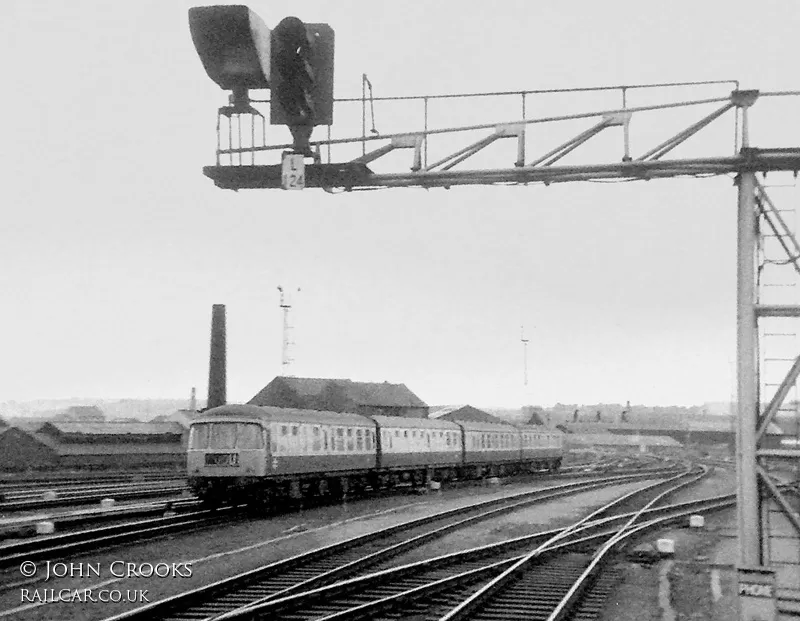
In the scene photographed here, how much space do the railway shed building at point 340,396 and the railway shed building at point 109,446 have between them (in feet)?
41.8

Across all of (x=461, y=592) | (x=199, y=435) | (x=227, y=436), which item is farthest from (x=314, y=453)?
(x=461, y=592)

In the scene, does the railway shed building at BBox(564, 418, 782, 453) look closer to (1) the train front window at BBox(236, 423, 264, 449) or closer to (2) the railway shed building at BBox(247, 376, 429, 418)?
(2) the railway shed building at BBox(247, 376, 429, 418)

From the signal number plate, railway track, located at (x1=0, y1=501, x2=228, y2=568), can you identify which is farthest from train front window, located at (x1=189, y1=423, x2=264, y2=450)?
the signal number plate

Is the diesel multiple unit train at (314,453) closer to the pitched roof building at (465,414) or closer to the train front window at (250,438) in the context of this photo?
the train front window at (250,438)

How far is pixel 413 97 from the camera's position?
10914 millimetres

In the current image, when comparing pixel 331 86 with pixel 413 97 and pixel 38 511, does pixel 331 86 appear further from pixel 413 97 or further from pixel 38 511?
pixel 38 511

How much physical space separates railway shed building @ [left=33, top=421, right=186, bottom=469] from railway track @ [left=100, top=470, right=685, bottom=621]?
28004 millimetres

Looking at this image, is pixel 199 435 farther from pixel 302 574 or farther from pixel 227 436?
pixel 302 574

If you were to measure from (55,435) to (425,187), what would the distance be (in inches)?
1560

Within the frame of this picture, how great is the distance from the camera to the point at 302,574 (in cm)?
1330

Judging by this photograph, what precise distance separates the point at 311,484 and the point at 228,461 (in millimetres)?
4614

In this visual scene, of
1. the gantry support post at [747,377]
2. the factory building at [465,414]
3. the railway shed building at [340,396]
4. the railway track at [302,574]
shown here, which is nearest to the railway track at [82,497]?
the railway track at [302,574]

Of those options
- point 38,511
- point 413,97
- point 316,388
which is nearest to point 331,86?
point 413,97

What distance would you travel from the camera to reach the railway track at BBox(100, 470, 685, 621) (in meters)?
10.4
